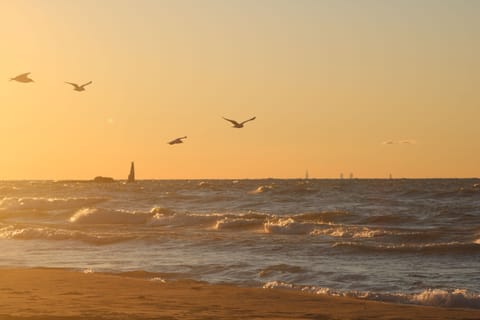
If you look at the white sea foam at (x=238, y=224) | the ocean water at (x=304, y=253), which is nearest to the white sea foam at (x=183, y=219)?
the ocean water at (x=304, y=253)

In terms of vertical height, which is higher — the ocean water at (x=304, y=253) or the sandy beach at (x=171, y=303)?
the ocean water at (x=304, y=253)

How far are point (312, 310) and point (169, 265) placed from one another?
7059 millimetres

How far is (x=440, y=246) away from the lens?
23031 millimetres

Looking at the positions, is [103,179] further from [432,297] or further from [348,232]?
[432,297]

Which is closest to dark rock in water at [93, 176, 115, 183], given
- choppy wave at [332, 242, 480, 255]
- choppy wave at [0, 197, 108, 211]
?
choppy wave at [0, 197, 108, 211]

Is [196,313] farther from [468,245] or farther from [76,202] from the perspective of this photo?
[76,202]

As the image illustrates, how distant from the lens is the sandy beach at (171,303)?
1265cm

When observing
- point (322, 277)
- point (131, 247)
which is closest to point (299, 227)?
point (131, 247)

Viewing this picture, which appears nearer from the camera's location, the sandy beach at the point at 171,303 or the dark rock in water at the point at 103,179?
the sandy beach at the point at 171,303

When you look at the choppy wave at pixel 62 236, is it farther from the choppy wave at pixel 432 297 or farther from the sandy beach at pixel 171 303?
the choppy wave at pixel 432 297

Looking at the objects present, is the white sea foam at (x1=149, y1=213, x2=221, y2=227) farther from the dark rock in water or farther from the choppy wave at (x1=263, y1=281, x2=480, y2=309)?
the dark rock in water

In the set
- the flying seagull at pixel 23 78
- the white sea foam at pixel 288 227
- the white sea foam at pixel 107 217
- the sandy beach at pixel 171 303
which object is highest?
the flying seagull at pixel 23 78

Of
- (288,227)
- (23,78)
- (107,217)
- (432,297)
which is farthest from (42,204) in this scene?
(432,297)

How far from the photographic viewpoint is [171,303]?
13.8 m
